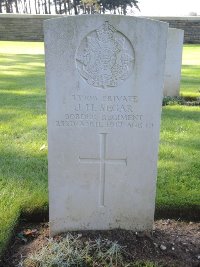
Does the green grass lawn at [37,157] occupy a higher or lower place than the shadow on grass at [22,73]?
higher

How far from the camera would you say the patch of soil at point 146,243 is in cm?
294

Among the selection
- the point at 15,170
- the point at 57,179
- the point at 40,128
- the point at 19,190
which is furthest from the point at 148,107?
the point at 40,128

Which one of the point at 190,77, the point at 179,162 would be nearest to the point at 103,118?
the point at 179,162

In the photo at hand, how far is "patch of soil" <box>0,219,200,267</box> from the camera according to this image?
2936 mm

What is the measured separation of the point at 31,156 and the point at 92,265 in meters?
2.16

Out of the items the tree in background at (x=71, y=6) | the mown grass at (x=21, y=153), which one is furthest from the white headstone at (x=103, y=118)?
the tree in background at (x=71, y=6)

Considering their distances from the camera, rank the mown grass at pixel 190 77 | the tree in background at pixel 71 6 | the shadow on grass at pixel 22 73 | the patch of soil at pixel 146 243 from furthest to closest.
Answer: the tree in background at pixel 71 6 < the shadow on grass at pixel 22 73 < the mown grass at pixel 190 77 < the patch of soil at pixel 146 243

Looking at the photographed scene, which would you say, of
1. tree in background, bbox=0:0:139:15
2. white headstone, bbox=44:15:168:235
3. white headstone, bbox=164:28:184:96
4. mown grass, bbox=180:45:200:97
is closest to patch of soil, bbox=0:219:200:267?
white headstone, bbox=44:15:168:235

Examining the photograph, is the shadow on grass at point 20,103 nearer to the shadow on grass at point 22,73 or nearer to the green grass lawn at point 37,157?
the green grass lawn at point 37,157

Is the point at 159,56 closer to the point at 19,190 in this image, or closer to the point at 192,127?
the point at 19,190

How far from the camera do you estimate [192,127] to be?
6.14 metres

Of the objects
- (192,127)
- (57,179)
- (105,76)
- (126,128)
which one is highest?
(105,76)

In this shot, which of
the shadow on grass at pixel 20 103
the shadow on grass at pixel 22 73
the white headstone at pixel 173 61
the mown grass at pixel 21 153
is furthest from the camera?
the shadow on grass at pixel 22 73

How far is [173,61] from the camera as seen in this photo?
27.9 feet
